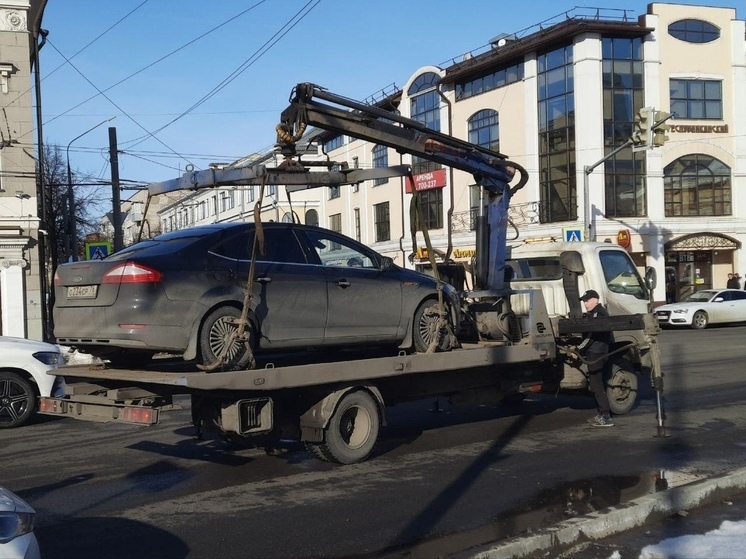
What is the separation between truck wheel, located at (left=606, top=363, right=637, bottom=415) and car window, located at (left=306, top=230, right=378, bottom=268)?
13.3ft

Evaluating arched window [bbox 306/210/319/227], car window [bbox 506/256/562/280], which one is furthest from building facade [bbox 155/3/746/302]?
car window [bbox 506/256/562/280]

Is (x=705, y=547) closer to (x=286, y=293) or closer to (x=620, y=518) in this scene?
(x=620, y=518)

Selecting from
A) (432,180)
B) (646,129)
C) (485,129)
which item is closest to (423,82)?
(485,129)

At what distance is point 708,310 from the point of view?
3038 centimetres

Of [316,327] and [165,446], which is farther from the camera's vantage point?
[165,446]

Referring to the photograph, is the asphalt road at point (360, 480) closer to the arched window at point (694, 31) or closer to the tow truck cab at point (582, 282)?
the tow truck cab at point (582, 282)

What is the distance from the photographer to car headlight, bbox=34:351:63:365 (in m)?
11.6

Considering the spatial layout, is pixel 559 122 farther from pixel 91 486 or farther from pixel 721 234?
pixel 91 486

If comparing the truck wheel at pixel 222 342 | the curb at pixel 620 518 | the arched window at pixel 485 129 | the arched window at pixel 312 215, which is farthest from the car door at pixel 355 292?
the arched window at pixel 312 215

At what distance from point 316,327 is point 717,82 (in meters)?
36.4

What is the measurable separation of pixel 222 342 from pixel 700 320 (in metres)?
26.4

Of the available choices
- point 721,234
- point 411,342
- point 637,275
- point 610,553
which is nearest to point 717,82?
point 721,234

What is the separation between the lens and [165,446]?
9750 millimetres

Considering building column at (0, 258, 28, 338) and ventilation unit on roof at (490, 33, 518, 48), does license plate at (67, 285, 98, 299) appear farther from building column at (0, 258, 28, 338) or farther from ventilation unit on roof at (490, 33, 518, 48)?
ventilation unit on roof at (490, 33, 518, 48)
